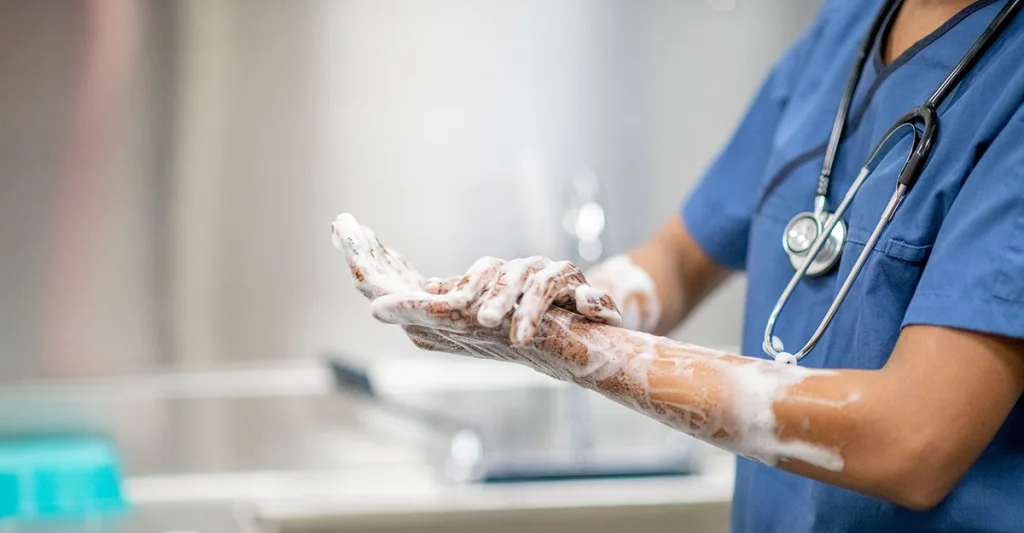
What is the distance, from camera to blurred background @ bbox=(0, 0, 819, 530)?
1.39 m

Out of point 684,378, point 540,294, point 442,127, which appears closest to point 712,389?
point 684,378

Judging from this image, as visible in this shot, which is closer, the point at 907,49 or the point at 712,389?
the point at 712,389

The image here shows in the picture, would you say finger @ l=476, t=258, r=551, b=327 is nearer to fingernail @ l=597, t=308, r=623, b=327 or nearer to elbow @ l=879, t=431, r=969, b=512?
fingernail @ l=597, t=308, r=623, b=327

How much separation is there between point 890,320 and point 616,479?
631 mm

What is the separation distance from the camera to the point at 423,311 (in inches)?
27.7

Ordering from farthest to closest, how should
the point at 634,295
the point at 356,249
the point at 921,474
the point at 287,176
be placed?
1. the point at 287,176
2. the point at 634,295
3. the point at 356,249
4. the point at 921,474

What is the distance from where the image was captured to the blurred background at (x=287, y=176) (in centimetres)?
139

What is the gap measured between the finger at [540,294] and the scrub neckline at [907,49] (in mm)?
325

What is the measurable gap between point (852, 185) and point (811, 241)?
0.18ft

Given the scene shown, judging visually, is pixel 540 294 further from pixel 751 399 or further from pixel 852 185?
pixel 852 185

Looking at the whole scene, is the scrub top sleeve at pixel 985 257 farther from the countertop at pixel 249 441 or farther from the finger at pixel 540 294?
the countertop at pixel 249 441

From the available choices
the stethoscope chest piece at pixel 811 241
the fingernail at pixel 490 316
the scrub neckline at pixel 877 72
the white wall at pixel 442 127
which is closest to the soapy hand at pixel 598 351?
the fingernail at pixel 490 316

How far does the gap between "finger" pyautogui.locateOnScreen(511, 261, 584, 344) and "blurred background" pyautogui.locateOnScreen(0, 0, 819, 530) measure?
2.28 ft

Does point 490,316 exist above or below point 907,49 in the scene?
below
